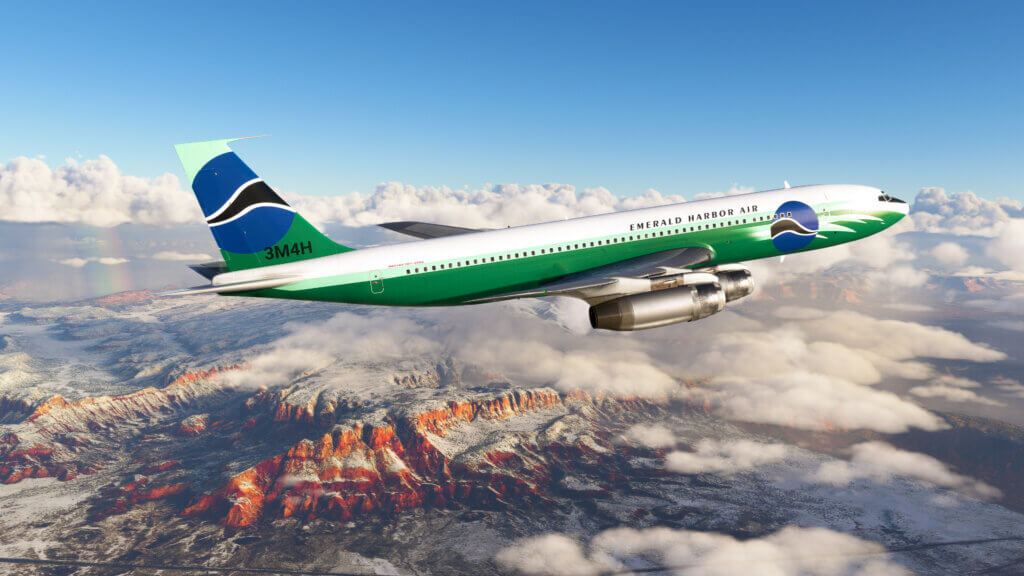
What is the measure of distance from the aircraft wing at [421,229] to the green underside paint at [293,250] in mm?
8291

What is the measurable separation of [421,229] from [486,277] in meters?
10.6

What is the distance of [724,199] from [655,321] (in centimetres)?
1269

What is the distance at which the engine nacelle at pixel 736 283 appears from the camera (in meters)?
30.3

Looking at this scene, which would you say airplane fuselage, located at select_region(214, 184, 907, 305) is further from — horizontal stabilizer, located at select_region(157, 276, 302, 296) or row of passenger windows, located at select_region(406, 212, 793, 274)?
horizontal stabilizer, located at select_region(157, 276, 302, 296)

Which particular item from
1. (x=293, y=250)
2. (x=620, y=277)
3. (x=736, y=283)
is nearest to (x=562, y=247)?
(x=620, y=277)

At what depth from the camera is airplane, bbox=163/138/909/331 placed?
2533cm

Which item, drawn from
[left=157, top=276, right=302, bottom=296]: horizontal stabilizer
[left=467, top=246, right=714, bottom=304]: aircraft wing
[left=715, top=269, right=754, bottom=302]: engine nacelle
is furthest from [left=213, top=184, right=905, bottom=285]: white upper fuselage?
[left=715, top=269, right=754, bottom=302]: engine nacelle

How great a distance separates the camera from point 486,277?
2833cm

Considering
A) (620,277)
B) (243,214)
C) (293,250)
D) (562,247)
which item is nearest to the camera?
(243,214)

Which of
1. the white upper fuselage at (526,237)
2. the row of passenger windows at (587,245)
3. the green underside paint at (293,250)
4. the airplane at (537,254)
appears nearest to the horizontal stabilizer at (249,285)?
the airplane at (537,254)

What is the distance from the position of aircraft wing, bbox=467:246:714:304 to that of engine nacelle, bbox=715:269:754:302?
1.71 meters

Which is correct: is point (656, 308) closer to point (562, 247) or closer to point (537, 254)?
point (562, 247)

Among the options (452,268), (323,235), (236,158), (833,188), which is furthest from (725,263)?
(236,158)

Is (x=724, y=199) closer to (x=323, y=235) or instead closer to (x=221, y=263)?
(x=323, y=235)
